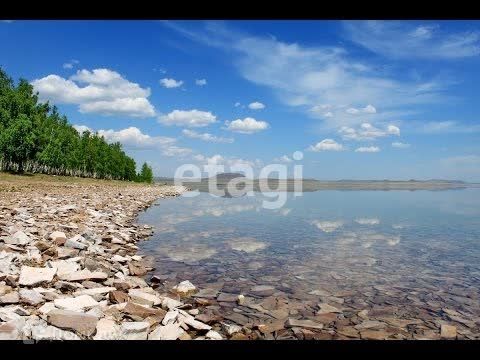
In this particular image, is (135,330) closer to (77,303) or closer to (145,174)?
(77,303)

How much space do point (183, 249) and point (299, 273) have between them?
4.47 m

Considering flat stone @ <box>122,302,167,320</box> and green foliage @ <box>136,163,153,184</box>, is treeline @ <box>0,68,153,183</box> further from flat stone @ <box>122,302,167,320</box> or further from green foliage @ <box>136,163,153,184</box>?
flat stone @ <box>122,302,167,320</box>

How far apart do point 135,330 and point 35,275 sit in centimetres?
270

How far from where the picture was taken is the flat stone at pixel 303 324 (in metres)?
6.47

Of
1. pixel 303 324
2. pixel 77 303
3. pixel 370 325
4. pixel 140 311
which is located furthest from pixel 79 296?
pixel 370 325

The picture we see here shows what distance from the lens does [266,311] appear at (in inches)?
282

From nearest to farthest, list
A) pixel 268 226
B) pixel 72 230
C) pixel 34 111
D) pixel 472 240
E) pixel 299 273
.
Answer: pixel 299 273
pixel 72 230
pixel 472 240
pixel 268 226
pixel 34 111

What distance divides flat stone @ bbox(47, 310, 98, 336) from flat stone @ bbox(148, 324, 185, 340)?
762mm

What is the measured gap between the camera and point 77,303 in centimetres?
607

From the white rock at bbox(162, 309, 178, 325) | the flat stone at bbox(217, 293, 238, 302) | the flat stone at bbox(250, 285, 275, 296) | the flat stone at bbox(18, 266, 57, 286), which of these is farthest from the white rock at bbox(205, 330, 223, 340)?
the flat stone at bbox(18, 266, 57, 286)

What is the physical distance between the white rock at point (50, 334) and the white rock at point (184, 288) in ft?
10.4

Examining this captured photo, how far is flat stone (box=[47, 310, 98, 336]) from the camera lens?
205 inches
